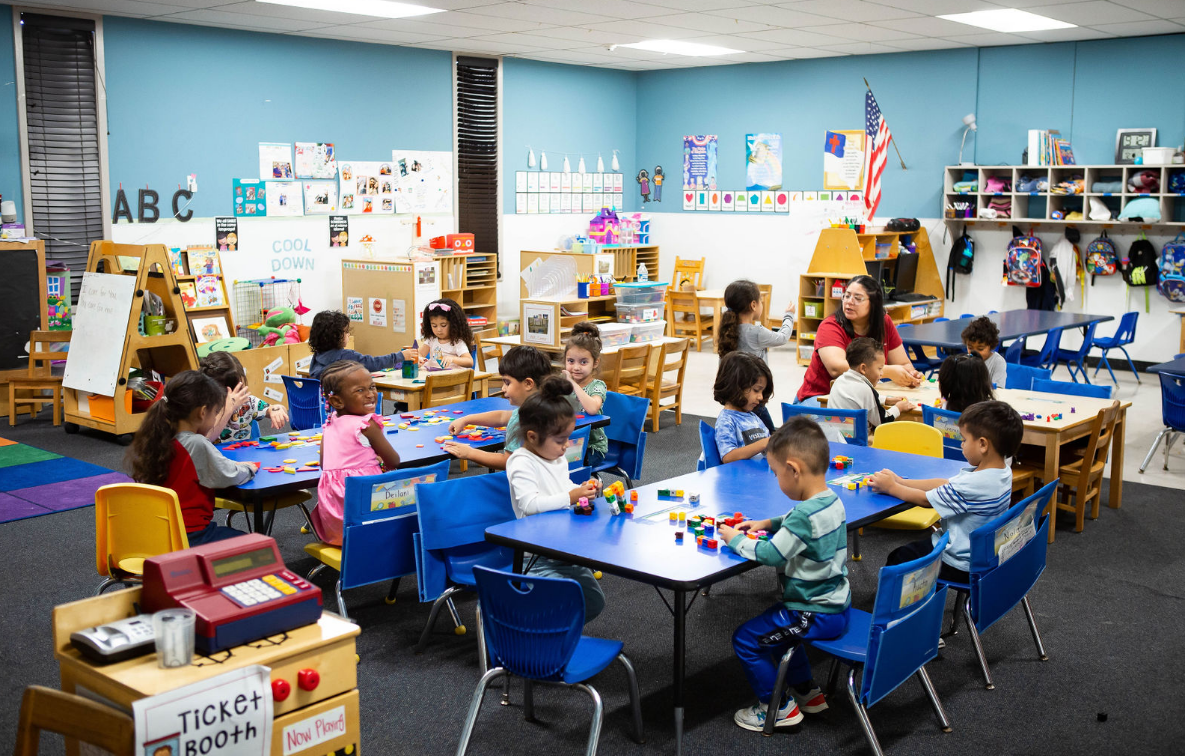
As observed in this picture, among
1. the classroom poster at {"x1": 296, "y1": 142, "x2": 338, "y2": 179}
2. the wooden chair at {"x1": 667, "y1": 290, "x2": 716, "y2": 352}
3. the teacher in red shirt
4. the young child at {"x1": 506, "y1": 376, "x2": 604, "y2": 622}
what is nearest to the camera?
the young child at {"x1": 506, "y1": 376, "x2": 604, "y2": 622}

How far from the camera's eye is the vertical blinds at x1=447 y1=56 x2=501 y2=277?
36.7ft

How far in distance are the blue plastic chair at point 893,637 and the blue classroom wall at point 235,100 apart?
7546 millimetres

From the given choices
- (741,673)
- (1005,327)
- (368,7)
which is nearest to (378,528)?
(741,673)

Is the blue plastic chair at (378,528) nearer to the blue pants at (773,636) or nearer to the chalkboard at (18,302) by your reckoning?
the blue pants at (773,636)

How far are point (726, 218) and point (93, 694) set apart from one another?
11610 mm

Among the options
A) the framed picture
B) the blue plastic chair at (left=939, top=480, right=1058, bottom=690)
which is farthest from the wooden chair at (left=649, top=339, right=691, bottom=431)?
the framed picture

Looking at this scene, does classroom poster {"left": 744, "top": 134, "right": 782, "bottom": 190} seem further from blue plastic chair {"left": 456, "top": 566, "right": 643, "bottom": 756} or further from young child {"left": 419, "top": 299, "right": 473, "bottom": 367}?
blue plastic chair {"left": 456, "top": 566, "right": 643, "bottom": 756}

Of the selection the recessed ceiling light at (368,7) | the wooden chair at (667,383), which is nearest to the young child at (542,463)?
the wooden chair at (667,383)

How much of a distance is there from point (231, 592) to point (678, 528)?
1572 mm

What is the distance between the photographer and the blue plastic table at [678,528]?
9.58 feet

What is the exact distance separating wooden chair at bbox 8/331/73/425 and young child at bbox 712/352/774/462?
574cm

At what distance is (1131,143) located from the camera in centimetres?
991

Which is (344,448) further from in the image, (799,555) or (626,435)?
(799,555)

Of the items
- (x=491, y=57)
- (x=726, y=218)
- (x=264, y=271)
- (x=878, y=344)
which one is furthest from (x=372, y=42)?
(x=878, y=344)
